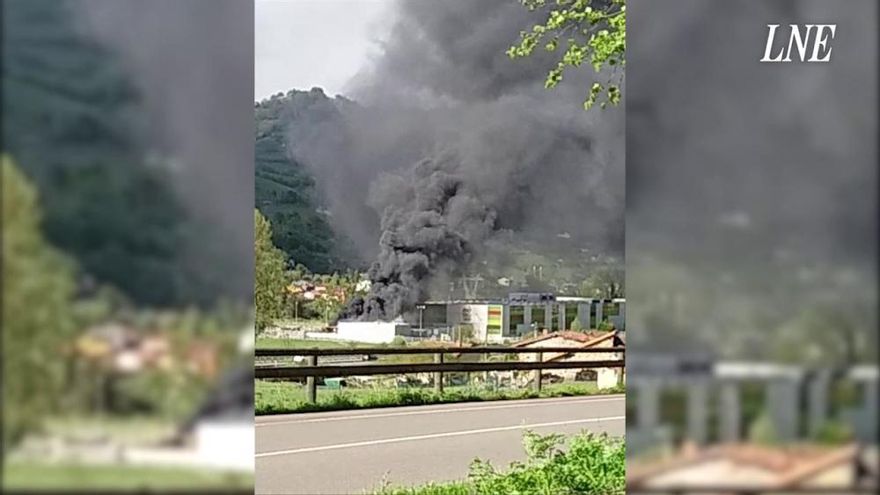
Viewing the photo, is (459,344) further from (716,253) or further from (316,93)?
(716,253)

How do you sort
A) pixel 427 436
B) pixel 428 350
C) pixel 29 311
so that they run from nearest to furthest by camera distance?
pixel 29 311 < pixel 427 436 < pixel 428 350

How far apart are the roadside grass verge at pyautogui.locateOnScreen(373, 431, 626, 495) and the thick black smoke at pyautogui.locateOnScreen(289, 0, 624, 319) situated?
733 mm

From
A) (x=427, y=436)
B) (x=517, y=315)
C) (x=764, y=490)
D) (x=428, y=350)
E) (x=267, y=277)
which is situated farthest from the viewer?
(x=517, y=315)

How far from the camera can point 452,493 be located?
385cm

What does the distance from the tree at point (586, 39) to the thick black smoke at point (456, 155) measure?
0.08 meters

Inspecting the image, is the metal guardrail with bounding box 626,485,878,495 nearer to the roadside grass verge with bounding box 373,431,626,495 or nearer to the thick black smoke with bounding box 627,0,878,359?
the thick black smoke with bounding box 627,0,878,359

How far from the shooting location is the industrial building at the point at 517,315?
4223 mm

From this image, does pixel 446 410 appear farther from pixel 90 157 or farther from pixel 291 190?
pixel 90 157

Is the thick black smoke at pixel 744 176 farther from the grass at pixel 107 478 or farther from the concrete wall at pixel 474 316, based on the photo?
the concrete wall at pixel 474 316

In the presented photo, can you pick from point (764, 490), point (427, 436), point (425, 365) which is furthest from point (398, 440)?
point (764, 490)

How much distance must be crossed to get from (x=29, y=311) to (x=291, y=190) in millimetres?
2473

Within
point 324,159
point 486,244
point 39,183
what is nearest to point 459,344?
point 486,244

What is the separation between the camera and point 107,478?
1.54 meters

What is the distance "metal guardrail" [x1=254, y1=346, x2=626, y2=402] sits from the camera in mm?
3916
